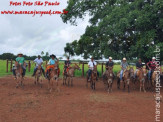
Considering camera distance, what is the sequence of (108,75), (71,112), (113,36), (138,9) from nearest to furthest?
1. (71,112)
2. (108,75)
3. (138,9)
4. (113,36)

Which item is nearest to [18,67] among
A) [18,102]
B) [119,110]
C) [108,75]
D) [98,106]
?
[18,102]

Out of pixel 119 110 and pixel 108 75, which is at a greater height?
pixel 108 75

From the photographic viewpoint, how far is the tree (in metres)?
16.2

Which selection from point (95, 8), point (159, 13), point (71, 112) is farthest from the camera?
point (95, 8)

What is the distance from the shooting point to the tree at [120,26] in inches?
640

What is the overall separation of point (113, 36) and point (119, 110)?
436 inches

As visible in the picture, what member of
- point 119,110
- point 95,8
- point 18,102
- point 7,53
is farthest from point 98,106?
point 7,53

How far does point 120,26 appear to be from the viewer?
54.4 feet

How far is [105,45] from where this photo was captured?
19188 millimetres

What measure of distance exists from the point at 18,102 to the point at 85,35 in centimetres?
1433

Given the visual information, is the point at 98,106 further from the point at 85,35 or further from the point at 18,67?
the point at 85,35

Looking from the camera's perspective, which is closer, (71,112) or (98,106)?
(71,112)

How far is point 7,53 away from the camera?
6362 centimetres

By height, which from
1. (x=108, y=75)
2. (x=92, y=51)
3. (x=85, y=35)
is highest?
(x=85, y=35)
